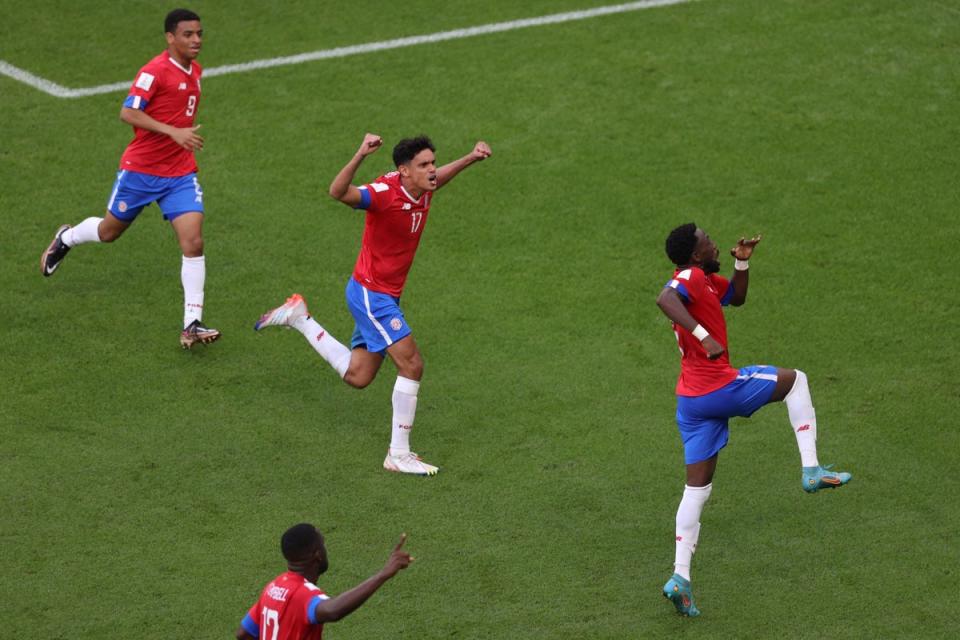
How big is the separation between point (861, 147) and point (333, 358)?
6.78 metres

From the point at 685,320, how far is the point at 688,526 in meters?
1.32

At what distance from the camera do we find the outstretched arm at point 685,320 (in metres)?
8.58

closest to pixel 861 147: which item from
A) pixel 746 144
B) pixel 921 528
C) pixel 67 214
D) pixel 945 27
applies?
pixel 746 144

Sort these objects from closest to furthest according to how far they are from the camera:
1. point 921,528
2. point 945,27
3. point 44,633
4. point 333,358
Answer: point 44,633 < point 921,528 < point 333,358 < point 945,27

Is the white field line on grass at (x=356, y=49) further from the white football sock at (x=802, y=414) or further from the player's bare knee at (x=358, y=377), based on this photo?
the white football sock at (x=802, y=414)

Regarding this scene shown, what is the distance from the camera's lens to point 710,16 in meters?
17.4

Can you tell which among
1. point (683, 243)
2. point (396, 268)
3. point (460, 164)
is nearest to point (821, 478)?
point (683, 243)

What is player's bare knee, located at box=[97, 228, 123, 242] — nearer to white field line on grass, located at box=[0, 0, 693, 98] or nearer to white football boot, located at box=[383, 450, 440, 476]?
white football boot, located at box=[383, 450, 440, 476]

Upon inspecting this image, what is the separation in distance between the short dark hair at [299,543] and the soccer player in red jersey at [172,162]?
5.31m

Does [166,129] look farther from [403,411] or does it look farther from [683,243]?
[683,243]

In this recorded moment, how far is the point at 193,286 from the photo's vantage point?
1196 cm

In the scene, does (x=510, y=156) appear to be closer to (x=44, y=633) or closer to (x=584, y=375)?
(x=584, y=375)

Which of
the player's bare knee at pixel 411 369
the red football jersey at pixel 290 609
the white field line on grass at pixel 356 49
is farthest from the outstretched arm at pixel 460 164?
the white field line on grass at pixel 356 49

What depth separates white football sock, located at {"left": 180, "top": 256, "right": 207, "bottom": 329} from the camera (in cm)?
1192
